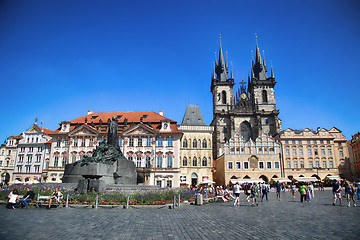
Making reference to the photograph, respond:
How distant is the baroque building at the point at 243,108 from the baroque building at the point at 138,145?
78.6ft

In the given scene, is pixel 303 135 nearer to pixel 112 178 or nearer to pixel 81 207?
pixel 112 178

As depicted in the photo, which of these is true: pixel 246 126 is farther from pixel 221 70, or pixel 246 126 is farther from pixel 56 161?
pixel 56 161

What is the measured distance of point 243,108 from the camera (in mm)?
72438

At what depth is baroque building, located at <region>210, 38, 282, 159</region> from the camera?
68.8 meters

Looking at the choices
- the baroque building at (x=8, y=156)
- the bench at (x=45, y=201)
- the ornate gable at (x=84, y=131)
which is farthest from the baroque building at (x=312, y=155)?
the baroque building at (x=8, y=156)

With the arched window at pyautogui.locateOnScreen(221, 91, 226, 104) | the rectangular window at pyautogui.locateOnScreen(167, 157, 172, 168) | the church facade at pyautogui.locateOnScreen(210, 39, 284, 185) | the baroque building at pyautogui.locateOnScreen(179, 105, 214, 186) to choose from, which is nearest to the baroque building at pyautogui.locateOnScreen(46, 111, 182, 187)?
the rectangular window at pyautogui.locateOnScreen(167, 157, 172, 168)

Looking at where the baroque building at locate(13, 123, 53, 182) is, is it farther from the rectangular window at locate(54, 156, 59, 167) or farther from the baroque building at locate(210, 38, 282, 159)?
the baroque building at locate(210, 38, 282, 159)

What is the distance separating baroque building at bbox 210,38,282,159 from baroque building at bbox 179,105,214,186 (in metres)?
14.7

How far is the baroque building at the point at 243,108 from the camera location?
6881cm

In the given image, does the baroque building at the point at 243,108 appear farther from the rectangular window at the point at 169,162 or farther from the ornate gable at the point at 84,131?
the ornate gable at the point at 84,131

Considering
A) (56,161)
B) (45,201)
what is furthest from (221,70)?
(45,201)

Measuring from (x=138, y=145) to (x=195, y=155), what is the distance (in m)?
12.3

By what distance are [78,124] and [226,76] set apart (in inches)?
1951

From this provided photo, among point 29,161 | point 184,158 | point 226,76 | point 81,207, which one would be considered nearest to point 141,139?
point 184,158
